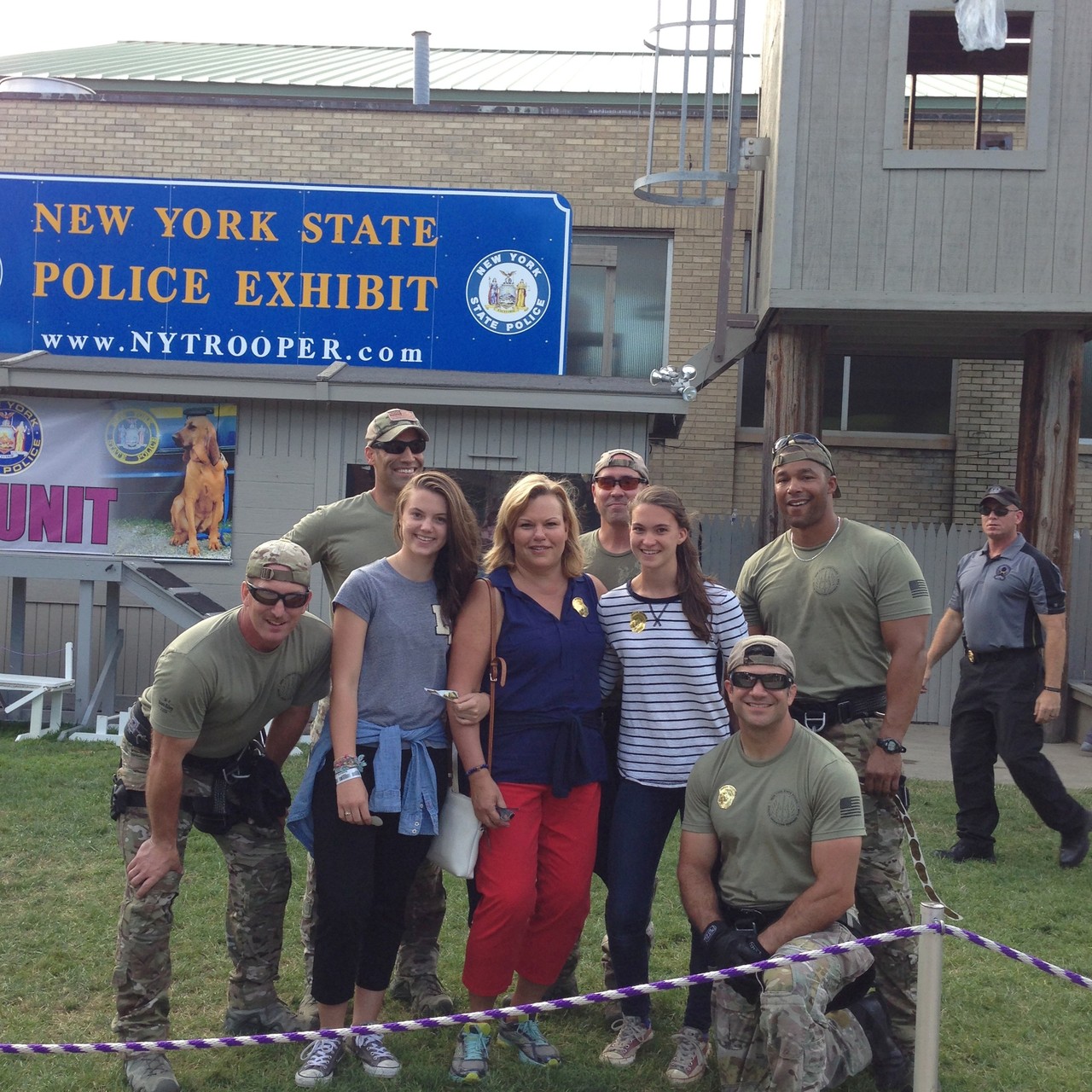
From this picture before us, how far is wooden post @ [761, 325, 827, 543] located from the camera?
10.4 m

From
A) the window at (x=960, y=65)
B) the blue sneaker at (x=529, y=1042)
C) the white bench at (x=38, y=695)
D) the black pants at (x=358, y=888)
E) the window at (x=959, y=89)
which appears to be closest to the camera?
the black pants at (x=358, y=888)

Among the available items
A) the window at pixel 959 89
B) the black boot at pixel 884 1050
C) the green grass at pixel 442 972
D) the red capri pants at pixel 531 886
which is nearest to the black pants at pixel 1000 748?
the green grass at pixel 442 972

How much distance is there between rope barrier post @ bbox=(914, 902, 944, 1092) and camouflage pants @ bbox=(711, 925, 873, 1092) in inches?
10.6

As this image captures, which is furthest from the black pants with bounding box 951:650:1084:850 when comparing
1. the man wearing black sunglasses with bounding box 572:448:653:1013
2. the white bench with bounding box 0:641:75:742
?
the white bench with bounding box 0:641:75:742

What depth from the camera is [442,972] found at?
4.95m

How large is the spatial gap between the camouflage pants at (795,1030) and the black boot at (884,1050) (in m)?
0.03

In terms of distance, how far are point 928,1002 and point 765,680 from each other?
0.98 meters

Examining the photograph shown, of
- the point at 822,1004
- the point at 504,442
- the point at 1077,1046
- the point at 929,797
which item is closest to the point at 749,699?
the point at 822,1004

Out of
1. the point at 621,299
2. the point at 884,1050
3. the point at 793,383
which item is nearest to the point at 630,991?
the point at 884,1050

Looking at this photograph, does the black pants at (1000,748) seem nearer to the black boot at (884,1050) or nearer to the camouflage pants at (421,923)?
the black boot at (884,1050)

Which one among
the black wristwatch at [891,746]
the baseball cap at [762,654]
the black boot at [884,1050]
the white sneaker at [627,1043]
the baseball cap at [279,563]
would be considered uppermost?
the baseball cap at [279,563]

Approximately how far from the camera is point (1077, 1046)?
4.36 meters

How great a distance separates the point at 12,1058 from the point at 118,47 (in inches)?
836

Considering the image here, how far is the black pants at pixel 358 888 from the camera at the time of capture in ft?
12.6
